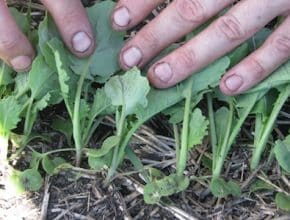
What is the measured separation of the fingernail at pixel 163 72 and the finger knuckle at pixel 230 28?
12 centimetres

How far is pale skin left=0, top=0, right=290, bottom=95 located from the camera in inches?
44.2

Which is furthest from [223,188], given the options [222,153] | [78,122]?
[78,122]

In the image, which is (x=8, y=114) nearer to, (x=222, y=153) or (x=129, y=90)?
(x=129, y=90)

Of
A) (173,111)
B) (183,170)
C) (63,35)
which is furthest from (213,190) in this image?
(63,35)

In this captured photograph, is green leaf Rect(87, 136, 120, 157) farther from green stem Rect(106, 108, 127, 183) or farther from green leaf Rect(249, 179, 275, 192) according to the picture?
green leaf Rect(249, 179, 275, 192)

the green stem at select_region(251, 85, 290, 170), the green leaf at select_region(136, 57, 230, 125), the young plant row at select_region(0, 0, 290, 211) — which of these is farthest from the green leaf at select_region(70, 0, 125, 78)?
the green stem at select_region(251, 85, 290, 170)

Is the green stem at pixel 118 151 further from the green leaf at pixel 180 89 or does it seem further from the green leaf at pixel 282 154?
the green leaf at pixel 282 154

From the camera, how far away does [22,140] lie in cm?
114

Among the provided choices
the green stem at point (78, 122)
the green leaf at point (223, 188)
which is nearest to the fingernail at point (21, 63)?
the green stem at point (78, 122)

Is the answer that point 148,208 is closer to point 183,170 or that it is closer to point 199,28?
point 183,170

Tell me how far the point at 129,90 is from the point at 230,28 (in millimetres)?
220

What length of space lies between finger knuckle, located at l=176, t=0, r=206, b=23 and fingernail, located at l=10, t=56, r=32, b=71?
30 centimetres

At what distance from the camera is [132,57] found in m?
1.15

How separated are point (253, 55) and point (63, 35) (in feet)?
1.18
